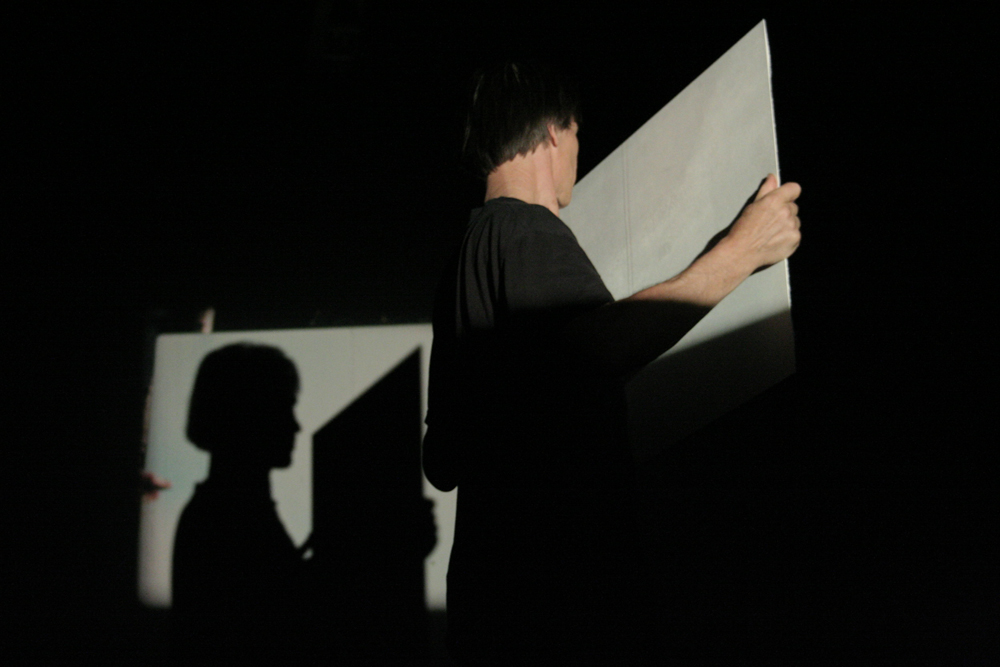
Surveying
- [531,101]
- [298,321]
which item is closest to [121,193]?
[298,321]

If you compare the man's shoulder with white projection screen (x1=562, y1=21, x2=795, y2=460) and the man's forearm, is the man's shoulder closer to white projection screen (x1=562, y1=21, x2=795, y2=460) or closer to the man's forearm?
the man's forearm

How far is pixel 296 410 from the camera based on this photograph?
243 cm

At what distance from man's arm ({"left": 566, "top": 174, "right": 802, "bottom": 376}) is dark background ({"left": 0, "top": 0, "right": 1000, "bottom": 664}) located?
85 cm

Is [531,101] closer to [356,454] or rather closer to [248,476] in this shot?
[356,454]

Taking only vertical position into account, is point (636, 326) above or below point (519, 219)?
below

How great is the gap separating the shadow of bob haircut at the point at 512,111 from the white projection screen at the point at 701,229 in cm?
24

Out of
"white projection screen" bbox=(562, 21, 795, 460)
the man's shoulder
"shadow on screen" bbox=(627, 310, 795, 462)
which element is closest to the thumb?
"white projection screen" bbox=(562, 21, 795, 460)

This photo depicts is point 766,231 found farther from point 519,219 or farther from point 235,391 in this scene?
point 235,391

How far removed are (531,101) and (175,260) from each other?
183 cm

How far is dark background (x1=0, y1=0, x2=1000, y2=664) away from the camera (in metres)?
1.60

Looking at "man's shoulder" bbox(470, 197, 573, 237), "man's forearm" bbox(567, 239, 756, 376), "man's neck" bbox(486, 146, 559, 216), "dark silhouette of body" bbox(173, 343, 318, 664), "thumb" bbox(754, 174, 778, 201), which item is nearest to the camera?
"man's forearm" bbox(567, 239, 756, 376)

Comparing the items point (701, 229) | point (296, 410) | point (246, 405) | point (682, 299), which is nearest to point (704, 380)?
point (701, 229)

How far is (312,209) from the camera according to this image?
8.39ft

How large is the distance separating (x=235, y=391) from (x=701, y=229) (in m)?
1.86
